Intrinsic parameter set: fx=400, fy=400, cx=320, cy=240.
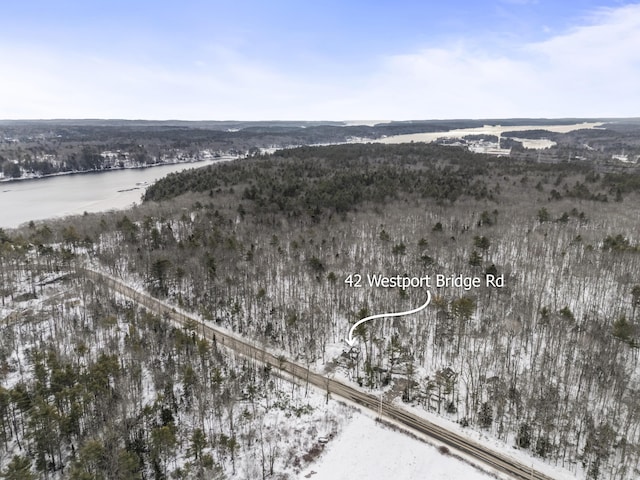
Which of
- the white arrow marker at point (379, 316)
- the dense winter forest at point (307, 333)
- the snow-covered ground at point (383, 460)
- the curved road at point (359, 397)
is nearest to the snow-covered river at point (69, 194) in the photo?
the dense winter forest at point (307, 333)

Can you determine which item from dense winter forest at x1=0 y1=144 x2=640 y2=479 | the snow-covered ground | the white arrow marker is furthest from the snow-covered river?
the snow-covered ground

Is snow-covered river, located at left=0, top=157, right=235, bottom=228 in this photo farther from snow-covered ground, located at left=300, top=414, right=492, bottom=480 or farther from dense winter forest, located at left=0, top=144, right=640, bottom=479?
snow-covered ground, located at left=300, top=414, right=492, bottom=480

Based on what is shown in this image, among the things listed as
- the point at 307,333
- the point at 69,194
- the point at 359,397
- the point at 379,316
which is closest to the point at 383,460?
the point at 359,397

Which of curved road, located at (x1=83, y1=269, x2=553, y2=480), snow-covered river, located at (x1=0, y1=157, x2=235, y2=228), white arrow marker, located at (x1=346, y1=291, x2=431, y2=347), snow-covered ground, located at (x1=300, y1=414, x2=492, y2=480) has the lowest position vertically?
snow-covered ground, located at (x1=300, y1=414, x2=492, y2=480)

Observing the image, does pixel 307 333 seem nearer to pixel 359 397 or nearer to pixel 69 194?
pixel 359 397

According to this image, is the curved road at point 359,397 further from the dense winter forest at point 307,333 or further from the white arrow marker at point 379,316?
the white arrow marker at point 379,316
